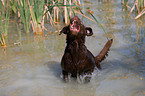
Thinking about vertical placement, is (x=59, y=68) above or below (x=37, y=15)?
below

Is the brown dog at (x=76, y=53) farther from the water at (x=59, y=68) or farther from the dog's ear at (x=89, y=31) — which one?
the water at (x=59, y=68)

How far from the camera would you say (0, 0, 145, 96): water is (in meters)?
3.00

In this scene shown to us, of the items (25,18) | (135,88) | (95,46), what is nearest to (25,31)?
(25,18)

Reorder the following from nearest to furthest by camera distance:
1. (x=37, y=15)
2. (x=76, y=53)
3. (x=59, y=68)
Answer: (x=76, y=53), (x=59, y=68), (x=37, y=15)

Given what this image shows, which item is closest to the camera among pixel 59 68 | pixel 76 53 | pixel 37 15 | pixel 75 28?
pixel 75 28

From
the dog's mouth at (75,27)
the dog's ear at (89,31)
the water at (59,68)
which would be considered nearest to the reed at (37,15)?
the water at (59,68)

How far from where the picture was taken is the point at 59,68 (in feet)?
12.4

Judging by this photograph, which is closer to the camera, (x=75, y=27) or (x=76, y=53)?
(x=75, y=27)

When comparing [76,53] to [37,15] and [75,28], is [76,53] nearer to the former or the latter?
[75,28]

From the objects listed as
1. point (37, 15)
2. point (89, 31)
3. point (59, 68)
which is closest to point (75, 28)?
point (89, 31)

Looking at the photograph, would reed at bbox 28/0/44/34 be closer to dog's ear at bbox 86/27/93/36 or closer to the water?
the water

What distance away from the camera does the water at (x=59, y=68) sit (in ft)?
9.84

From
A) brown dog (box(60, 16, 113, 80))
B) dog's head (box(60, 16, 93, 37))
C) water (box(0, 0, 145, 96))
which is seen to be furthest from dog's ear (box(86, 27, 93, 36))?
water (box(0, 0, 145, 96))

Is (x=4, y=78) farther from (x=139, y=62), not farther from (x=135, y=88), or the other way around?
(x=139, y=62)
